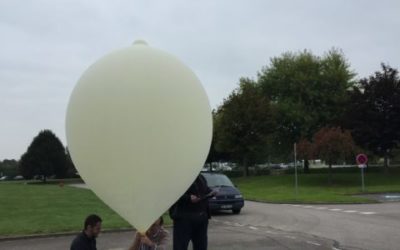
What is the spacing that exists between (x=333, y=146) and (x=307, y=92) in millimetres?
15057

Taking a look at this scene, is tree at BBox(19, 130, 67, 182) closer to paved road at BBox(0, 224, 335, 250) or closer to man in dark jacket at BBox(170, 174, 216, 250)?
paved road at BBox(0, 224, 335, 250)

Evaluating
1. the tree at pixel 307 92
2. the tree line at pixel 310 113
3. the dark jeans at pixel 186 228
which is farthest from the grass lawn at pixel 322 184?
the dark jeans at pixel 186 228

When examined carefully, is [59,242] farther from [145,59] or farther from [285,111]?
[285,111]

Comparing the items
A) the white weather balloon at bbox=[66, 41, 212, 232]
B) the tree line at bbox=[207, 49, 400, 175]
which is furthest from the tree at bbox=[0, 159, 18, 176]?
the white weather balloon at bbox=[66, 41, 212, 232]

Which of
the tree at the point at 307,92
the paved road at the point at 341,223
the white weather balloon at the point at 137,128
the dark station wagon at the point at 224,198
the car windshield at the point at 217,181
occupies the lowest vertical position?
the paved road at the point at 341,223

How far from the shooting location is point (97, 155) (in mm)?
4312

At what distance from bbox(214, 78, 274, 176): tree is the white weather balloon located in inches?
1912

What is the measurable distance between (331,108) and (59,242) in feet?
154

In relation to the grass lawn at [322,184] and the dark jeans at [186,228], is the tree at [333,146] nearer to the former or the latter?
the grass lawn at [322,184]

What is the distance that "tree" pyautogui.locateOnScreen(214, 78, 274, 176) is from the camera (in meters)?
53.3

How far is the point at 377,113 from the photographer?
44.9m

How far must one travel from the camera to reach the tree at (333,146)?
140 feet

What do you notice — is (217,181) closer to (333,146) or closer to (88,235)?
(88,235)

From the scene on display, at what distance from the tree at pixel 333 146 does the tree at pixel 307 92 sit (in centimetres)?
1257
